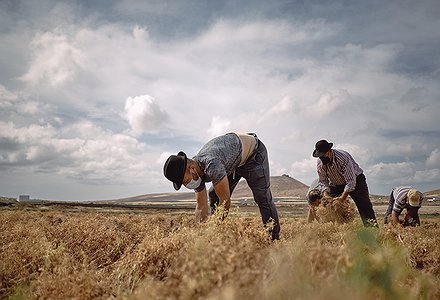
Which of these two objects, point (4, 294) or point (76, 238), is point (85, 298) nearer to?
point (4, 294)

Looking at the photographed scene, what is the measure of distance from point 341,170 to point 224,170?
3.50m

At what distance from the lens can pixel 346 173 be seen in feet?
22.5

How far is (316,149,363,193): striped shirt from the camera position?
6.80 meters

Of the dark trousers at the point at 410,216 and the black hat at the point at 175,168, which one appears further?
the dark trousers at the point at 410,216

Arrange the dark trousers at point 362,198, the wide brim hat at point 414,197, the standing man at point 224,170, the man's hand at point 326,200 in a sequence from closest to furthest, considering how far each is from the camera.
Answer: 1. the standing man at point 224,170
2. the dark trousers at point 362,198
3. the man's hand at point 326,200
4. the wide brim hat at point 414,197

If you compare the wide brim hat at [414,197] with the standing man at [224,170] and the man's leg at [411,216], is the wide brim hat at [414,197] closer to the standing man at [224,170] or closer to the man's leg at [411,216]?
the man's leg at [411,216]

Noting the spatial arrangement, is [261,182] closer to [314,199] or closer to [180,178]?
[180,178]

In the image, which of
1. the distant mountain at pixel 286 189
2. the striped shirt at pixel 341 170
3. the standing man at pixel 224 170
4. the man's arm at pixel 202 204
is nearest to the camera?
the standing man at pixel 224 170

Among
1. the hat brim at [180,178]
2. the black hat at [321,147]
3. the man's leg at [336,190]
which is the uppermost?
the black hat at [321,147]

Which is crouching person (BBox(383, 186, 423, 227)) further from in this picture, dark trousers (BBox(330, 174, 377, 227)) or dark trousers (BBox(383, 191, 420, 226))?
dark trousers (BBox(330, 174, 377, 227))

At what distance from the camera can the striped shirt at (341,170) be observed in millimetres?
6805

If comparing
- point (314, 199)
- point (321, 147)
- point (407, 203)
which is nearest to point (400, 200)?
point (407, 203)

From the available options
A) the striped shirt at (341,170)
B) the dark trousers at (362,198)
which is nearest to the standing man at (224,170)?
the striped shirt at (341,170)

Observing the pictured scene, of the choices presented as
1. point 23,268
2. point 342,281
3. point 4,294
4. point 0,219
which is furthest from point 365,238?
point 0,219
